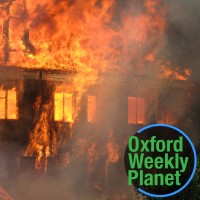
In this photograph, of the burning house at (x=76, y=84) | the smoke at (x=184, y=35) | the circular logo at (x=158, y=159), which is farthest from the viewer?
the smoke at (x=184, y=35)

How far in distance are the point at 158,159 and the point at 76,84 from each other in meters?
11.2

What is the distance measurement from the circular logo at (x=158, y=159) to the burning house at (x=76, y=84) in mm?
9506

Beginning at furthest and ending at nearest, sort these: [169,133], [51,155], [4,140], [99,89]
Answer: [99,89]
[51,155]
[4,140]
[169,133]

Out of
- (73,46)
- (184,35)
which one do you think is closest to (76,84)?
(73,46)

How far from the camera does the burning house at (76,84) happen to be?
17.9 metres

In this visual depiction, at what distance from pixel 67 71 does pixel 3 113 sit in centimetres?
322

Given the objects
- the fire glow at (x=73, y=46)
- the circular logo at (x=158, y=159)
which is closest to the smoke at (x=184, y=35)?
the fire glow at (x=73, y=46)

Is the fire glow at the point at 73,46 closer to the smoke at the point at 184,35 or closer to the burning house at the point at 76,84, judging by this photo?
the burning house at the point at 76,84

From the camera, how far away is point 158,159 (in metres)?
8.66

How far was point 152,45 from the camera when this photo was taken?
21281 mm

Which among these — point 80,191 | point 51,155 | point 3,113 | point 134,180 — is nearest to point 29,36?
point 3,113

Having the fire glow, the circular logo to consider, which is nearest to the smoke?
the fire glow

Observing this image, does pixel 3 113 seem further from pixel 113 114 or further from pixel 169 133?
pixel 169 133

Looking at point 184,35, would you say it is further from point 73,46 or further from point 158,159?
point 158,159
